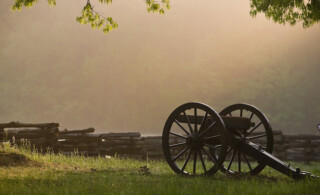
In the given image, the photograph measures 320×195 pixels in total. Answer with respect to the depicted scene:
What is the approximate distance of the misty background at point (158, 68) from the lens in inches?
2042

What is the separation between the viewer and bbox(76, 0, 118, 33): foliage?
38.3 ft

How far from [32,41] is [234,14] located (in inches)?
2004

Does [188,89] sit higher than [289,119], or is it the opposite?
[188,89]

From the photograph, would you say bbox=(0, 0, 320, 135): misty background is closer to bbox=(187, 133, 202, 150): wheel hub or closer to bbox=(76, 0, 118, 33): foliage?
bbox=(76, 0, 118, 33): foliage

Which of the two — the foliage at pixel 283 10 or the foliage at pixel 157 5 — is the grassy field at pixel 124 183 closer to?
the foliage at pixel 157 5

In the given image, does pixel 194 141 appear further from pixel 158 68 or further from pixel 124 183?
pixel 158 68

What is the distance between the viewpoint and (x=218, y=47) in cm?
7588

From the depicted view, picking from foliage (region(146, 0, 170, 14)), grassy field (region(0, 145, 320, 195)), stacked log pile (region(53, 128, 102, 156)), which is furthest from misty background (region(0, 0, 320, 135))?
grassy field (region(0, 145, 320, 195))

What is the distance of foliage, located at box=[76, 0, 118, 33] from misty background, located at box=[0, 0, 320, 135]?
3683cm

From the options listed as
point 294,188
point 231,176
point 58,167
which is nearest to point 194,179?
point 231,176

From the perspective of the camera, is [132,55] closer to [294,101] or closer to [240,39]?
[240,39]

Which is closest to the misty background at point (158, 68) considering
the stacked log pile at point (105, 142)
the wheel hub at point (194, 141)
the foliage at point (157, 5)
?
the stacked log pile at point (105, 142)

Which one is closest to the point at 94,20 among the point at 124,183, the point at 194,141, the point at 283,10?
the point at 194,141

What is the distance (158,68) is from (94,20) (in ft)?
222
